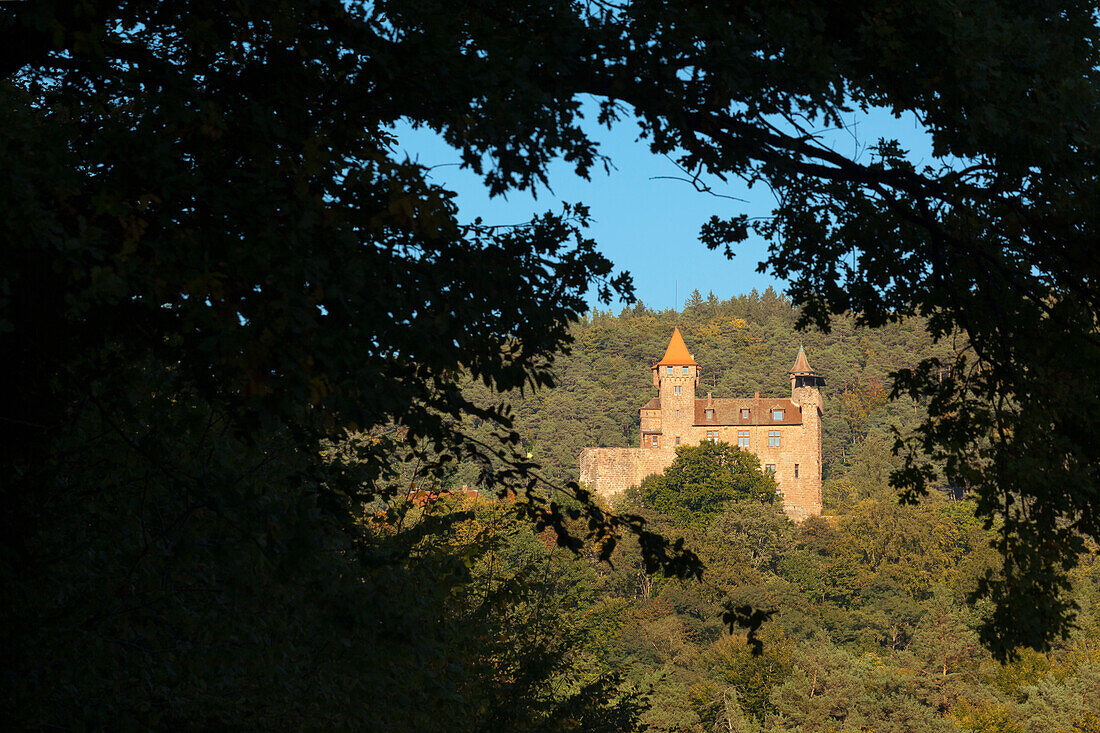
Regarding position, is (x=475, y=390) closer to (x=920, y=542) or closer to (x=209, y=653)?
(x=920, y=542)

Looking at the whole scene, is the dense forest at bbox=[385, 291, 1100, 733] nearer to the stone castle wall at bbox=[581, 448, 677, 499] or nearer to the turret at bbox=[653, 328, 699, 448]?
the stone castle wall at bbox=[581, 448, 677, 499]

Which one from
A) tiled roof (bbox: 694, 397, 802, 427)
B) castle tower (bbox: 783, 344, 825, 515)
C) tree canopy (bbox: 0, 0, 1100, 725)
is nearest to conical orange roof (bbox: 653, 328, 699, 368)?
tiled roof (bbox: 694, 397, 802, 427)

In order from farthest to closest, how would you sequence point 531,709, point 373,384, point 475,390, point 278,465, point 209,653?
point 475,390, point 531,709, point 278,465, point 209,653, point 373,384

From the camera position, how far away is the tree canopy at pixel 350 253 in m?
4.34

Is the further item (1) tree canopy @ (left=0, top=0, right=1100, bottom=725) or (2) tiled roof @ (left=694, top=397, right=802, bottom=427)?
(2) tiled roof @ (left=694, top=397, right=802, bottom=427)

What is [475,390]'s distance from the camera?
80562mm

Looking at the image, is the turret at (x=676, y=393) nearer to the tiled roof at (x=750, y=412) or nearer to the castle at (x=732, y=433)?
the castle at (x=732, y=433)

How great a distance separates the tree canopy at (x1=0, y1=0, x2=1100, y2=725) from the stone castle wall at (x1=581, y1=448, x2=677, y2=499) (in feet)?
207

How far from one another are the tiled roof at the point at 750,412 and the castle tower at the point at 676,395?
81cm

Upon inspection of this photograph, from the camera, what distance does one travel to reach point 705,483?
213 ft

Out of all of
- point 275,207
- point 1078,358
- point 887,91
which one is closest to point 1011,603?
point 1078,358

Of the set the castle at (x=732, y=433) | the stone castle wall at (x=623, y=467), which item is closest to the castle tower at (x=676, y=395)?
the castle at (x=732, y=433)

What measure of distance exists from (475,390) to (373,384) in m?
76.4

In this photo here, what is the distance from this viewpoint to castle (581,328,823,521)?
226 feet
